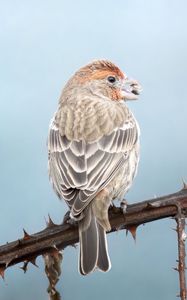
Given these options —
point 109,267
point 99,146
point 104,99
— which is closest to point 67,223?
point 109,267

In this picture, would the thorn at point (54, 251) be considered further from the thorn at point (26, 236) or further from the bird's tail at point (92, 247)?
the bird's tail at point (92, 247)

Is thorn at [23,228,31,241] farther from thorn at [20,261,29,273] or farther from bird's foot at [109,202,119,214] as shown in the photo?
bird's foot at [109,202,119,214]

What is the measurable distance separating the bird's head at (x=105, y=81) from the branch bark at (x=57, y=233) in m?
3.11

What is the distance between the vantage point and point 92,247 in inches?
165

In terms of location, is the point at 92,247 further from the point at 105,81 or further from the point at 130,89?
the point at 105,81

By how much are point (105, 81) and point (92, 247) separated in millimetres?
2877

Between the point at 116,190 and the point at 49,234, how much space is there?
154 cm

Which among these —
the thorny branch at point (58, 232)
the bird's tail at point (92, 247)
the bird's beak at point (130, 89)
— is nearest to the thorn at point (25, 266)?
the thorny branch at point (58, 232)

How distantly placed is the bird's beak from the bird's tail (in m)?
2.19

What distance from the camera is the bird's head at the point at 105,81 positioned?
21.2 ft

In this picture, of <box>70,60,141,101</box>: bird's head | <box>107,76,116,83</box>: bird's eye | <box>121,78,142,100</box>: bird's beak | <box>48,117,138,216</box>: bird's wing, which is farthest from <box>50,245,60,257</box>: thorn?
<box>107,76,116,83</box>: bird's eye

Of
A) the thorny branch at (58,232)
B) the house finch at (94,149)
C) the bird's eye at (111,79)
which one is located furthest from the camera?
the bird's eye at (111,79)

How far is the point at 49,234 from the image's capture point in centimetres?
336

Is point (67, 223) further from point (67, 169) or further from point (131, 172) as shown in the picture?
point (131, 172)
